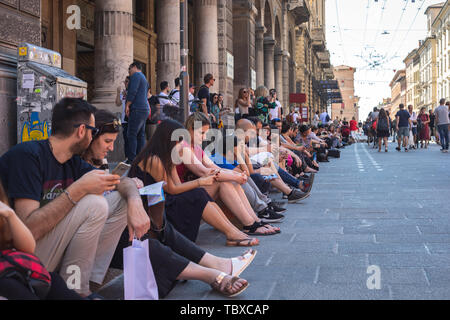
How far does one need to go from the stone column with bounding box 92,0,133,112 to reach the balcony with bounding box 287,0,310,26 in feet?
69.8

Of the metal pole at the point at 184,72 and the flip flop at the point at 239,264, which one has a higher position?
the metal pole at the point at 184,72

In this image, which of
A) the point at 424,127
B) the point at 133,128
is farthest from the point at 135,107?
the point at 424,127

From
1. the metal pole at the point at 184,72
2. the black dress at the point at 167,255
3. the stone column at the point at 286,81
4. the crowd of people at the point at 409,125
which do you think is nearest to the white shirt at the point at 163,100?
the metal pole at the point at 184,72

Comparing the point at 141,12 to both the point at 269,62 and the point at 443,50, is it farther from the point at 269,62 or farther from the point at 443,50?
the point at 443,50

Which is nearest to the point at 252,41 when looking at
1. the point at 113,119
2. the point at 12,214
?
the point at 113,119

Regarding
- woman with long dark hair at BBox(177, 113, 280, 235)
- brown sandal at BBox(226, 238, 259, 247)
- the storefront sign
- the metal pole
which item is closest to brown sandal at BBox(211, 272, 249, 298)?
brown sandal at BBox(226, 238, 259, 247)

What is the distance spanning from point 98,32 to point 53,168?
8339mm

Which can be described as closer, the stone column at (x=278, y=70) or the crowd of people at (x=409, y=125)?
the crowd of people at (x=409, y=125)

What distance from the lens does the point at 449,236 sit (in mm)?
5539

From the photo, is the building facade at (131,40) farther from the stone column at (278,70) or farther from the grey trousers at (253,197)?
the grey trousers at (253,197)

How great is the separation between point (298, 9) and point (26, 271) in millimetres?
32197

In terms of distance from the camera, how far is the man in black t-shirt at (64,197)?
3200mm

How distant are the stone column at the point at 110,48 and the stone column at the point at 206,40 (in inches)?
215
